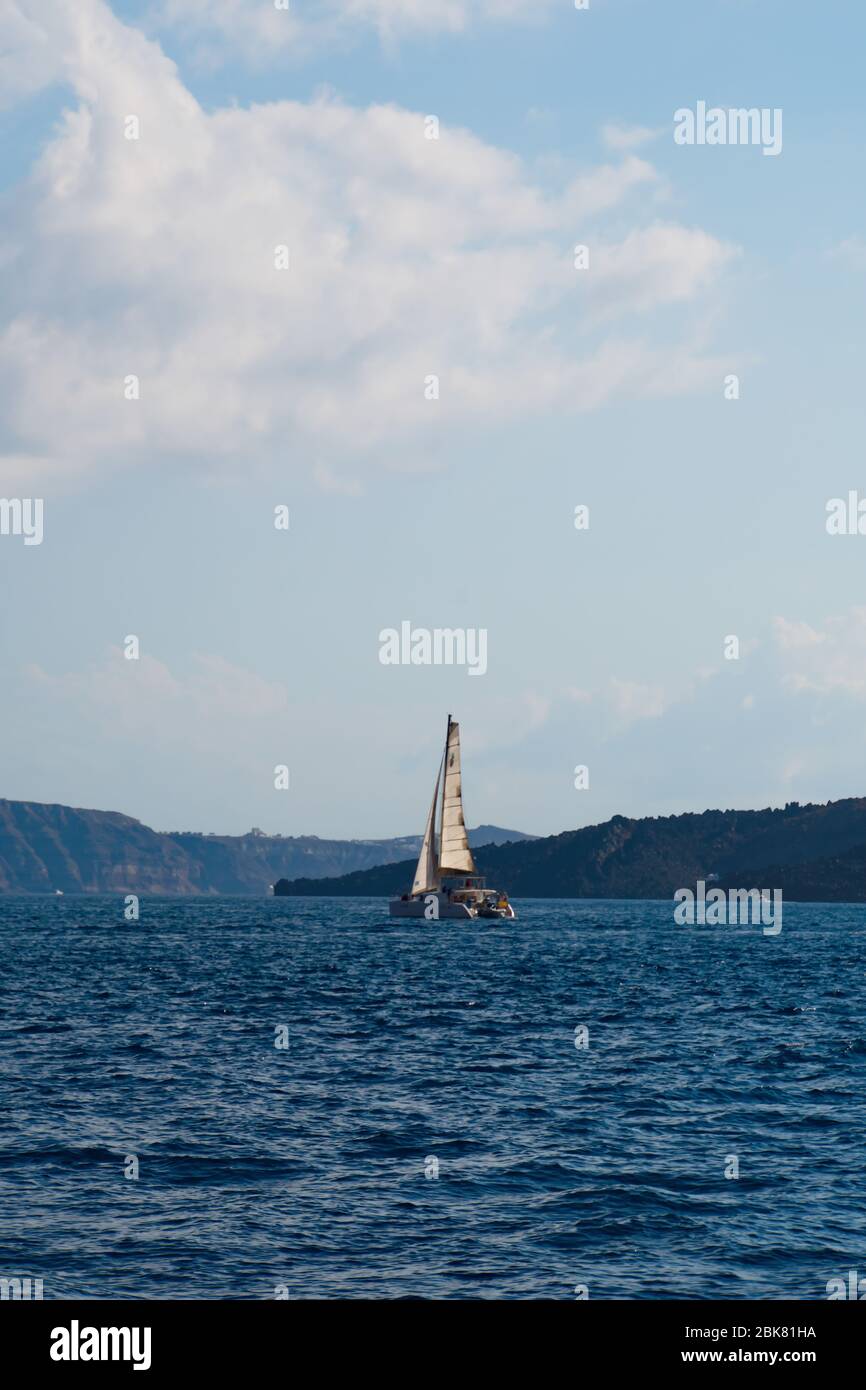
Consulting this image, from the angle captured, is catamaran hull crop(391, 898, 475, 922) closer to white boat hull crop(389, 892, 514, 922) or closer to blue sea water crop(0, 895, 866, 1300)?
white boat hull crop(389, 892, 514, 922)

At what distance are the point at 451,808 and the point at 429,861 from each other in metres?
12.3

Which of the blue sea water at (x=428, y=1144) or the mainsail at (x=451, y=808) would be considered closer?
the blue sea water at (x=428, y=1144)

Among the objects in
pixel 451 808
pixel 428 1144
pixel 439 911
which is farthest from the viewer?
pixel 439 911

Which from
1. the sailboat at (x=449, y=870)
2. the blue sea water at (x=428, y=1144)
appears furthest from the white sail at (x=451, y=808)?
the blue sea water at (x=428, y=1144)

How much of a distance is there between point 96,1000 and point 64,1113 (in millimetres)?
34079

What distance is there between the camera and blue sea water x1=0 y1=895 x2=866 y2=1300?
81.8ft

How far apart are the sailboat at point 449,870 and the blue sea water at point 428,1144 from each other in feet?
323

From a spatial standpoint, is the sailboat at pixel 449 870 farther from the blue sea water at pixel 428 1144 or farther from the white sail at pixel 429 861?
the blue sea water at pixel 428 1144

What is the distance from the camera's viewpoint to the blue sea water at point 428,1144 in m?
24.9

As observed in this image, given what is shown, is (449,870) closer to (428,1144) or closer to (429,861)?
(429,861)

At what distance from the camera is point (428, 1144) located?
114ft

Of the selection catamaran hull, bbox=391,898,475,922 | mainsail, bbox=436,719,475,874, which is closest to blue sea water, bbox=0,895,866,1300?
mainsail, bbox=436,719,475,874

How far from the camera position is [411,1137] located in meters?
35.5

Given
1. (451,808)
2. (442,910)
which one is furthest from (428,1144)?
(442,910)
